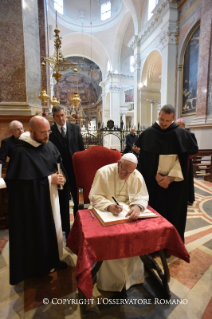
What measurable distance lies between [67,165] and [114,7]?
22126 mm

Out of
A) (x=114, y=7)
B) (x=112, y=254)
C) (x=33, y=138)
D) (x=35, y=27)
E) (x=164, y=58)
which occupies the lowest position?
(x=112, y=254)

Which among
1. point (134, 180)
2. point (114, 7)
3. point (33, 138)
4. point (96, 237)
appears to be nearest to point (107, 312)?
point (96, 237)

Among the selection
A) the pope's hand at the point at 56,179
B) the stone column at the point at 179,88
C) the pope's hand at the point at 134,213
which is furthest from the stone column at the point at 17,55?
the stone column at the point at 179,88

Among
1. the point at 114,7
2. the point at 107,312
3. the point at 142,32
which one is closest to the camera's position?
the point at 107,312

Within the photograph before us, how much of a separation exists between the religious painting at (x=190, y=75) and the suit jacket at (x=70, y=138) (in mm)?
7266

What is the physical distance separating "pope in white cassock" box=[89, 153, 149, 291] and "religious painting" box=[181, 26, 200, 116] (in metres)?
7.91

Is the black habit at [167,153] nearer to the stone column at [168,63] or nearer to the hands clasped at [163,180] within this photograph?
the hands clasped at [163,180]

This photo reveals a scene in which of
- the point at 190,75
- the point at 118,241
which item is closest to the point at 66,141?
the point at 118,241

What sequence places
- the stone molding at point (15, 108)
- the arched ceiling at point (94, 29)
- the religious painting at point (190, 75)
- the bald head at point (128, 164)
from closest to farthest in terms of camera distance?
the bald head at point (128, 164)
the stone molding at point (15, 108)
the religious painting at point (190, 75)
the arched ceiling at point (94, 29)

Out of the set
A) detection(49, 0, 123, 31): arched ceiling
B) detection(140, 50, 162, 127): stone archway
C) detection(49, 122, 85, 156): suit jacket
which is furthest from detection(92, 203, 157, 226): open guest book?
detection(49, 0, 123, 31): arched ceiling

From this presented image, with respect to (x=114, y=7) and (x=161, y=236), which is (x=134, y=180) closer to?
(x=161, y=236)

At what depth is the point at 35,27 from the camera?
16.1 ft

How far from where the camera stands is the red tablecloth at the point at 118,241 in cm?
143

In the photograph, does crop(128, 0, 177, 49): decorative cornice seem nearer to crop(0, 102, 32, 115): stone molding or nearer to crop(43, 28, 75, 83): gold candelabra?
crop(43, 28, 75, 83): gold candelabra
